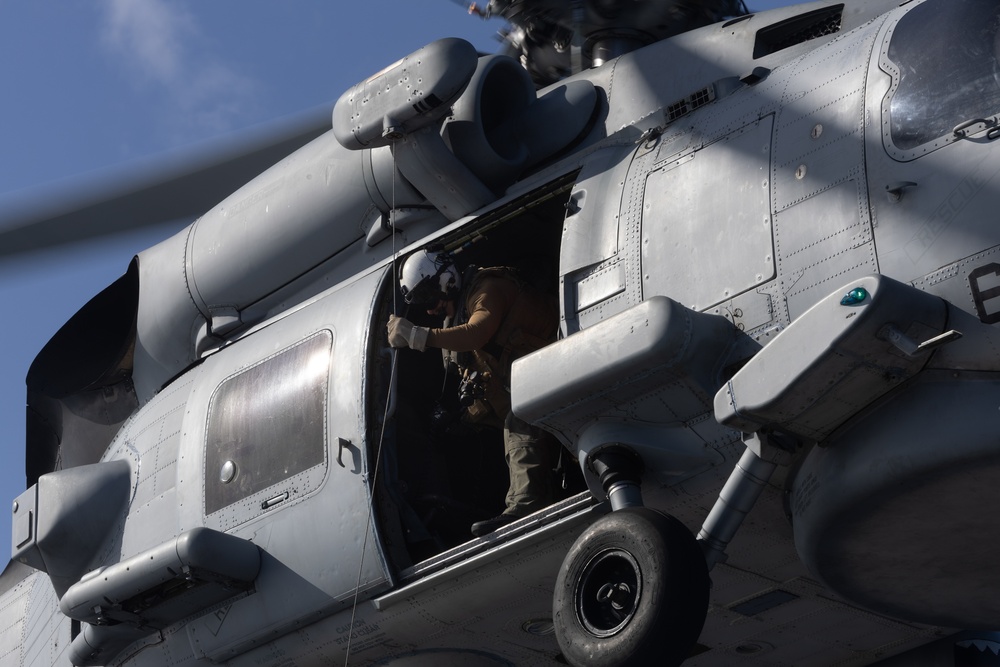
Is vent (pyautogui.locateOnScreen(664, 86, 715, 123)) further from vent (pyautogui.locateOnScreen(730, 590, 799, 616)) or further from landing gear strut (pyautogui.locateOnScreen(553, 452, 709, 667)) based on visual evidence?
vent (pyautogui.locateOnScreen(730, 590, 799, 616))

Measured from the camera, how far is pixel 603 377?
554 centimetres

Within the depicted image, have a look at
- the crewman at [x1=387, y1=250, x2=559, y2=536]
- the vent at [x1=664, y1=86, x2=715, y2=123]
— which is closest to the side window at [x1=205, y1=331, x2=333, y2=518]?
the crewman at [x1=387, y1=250, x2=559, y2=536]

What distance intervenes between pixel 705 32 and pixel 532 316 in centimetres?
167

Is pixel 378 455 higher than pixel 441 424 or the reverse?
higher

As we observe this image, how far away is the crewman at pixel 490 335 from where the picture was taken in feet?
22.2

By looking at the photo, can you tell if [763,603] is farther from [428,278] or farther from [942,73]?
[942,73]

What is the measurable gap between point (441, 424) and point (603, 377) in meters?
2.20

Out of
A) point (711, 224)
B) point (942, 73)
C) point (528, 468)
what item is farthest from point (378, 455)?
point (942, 73)

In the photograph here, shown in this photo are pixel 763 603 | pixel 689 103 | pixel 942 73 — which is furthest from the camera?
pixel 689 103

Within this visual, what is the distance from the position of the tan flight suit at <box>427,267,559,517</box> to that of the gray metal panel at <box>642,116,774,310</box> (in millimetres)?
1139

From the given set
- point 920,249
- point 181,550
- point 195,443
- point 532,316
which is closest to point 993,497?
point 920,249

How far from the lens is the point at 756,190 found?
572 centimetres

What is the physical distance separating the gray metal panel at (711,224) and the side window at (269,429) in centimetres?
204

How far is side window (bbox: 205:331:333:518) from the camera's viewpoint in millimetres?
7094
